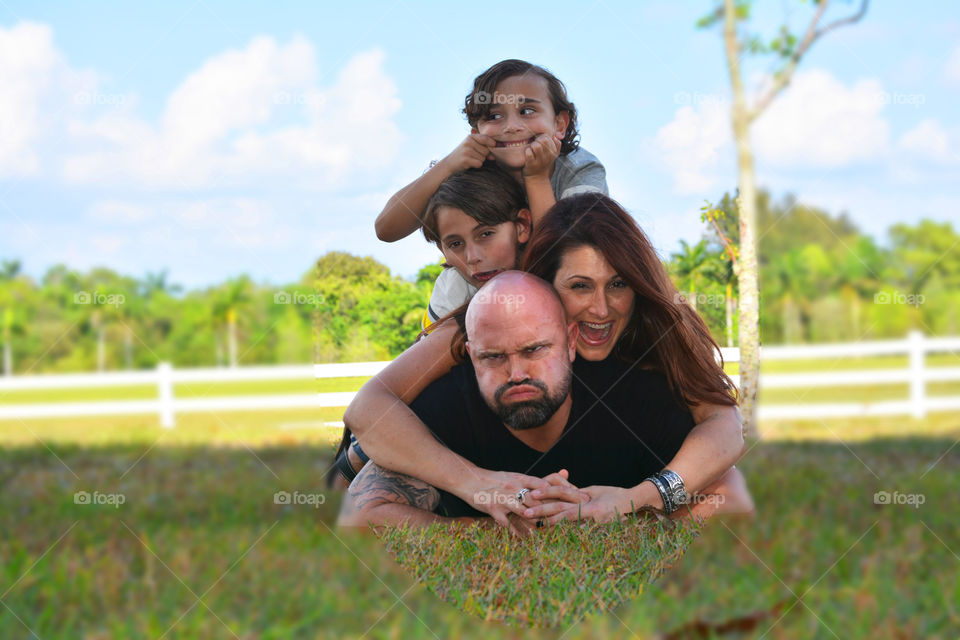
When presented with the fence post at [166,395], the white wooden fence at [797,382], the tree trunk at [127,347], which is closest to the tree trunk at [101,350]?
the tree trunk at [127,347]

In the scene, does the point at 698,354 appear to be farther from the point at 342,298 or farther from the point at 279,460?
the point at 279,460

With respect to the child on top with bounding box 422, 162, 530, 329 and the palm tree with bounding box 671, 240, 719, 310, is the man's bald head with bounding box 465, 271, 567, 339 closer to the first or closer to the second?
the child on top with bounding box 422, 162, 530, 329

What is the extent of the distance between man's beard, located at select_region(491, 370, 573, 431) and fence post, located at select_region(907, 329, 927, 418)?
369 inches

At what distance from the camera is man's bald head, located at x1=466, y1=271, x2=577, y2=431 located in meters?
2.06

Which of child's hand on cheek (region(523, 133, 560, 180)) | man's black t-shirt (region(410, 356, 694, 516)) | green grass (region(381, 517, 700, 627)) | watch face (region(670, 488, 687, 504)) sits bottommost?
green grass (region(381, 517, 700, 627))

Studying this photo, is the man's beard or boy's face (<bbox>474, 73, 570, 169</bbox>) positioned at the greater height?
boy's face (<bbox>474, 73, 570, 169</bbox>)

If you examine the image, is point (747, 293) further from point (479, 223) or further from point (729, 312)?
point (479, 223)

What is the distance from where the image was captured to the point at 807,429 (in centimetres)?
923

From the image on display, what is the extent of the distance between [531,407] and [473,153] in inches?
24.6

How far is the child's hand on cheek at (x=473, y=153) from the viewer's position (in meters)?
2.12

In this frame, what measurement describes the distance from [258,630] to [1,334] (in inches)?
1078

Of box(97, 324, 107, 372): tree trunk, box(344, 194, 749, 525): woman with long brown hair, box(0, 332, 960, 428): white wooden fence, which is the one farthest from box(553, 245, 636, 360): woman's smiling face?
box(97, 324, 107, 372): tree trunk

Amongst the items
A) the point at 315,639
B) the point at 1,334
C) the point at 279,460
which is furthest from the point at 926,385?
the point at 1,334

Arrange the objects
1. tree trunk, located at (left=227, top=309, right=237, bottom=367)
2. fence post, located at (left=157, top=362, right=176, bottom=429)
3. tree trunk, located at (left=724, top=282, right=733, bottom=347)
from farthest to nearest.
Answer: tree trunk, located at (left=227, top=309, right=237, bottom=367) → fence post, located at (left=157, top=362, right=176, bottom=429) → tree trunk, located at (left=724, top=282, right=733, bottom=347)
